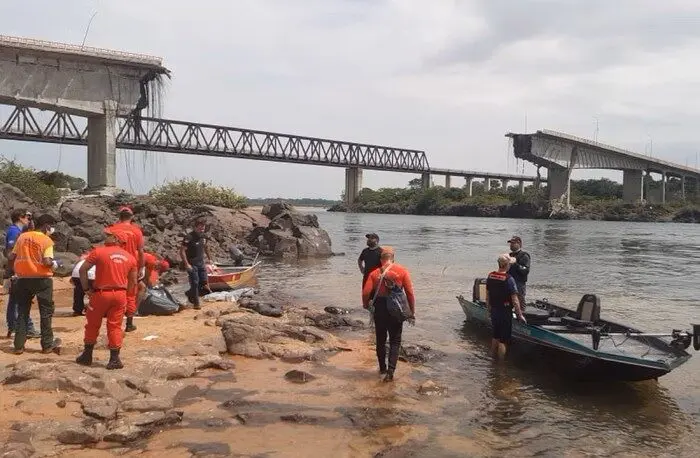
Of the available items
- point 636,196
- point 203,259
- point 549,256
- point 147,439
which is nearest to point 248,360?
point 147,439

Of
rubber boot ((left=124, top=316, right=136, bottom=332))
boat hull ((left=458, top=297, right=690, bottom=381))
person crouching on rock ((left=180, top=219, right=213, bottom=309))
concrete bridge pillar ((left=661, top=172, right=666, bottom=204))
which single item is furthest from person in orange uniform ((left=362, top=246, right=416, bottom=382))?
concrete bridge pillar ((left=661, top=172, right=666, bottom=204))

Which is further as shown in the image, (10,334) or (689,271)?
(689,271)

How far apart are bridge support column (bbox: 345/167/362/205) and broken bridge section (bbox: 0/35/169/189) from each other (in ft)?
255

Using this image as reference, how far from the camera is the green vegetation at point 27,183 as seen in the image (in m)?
24.7

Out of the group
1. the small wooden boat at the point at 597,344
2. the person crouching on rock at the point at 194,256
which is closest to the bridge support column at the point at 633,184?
the small wooden boat at the point at 597,344

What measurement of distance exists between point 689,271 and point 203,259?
23.8m

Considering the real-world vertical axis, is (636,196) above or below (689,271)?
above

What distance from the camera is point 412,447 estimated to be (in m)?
5.92

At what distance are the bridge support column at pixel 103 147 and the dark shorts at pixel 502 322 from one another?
31.9m

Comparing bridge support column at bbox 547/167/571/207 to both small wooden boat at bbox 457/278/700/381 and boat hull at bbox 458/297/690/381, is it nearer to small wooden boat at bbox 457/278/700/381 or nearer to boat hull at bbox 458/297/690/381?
small wooden boat at bbox 457/278/700/381

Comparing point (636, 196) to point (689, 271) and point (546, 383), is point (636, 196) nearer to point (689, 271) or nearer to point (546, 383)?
point (689, 271)

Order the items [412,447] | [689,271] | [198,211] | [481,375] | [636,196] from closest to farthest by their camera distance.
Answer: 1. [412,447]
2. [481,375]
3. [689,271]
4. [198,211]
5. [636,196]

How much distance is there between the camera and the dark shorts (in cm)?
988

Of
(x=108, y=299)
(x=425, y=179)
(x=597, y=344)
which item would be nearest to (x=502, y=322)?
(x=597, y=344)
